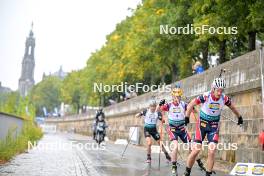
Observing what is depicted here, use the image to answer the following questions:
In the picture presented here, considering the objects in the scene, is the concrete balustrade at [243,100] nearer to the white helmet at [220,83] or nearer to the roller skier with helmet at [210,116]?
the roller skier with helmet at [210,116]

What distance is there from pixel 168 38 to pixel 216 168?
11.9 m

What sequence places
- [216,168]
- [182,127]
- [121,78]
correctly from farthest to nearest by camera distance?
[121,78] < [216,168] < [182,127]

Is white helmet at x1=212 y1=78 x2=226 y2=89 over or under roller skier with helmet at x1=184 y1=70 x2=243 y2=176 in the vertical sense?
over

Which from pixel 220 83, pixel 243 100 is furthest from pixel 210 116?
pixel 243 100

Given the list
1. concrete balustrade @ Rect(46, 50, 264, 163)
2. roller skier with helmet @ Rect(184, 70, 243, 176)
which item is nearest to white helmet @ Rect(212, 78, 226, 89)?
roller skier with helmet @ Rect(184, 70, 243, 176)

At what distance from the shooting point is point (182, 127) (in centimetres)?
1065

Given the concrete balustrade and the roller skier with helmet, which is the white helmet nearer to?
the roller skier with helmet

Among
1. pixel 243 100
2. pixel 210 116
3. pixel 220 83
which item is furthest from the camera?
pixel 243 100

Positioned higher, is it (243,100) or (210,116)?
(243,100)

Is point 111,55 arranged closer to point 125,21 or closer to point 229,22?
point 125,21

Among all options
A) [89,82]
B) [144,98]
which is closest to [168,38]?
[144,98]

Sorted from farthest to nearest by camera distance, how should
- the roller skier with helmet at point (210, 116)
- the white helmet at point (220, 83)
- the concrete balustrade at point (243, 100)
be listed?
1. the concrete balustrade at point (243, 100)
2. the roller skier with helmet at point (210, 116)
3. the white helmet at point (220, 83)

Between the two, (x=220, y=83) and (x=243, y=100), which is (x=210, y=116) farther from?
(x=243, y=100)

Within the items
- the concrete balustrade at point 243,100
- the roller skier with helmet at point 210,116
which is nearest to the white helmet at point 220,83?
the roller skier with helmet at point 210,116
